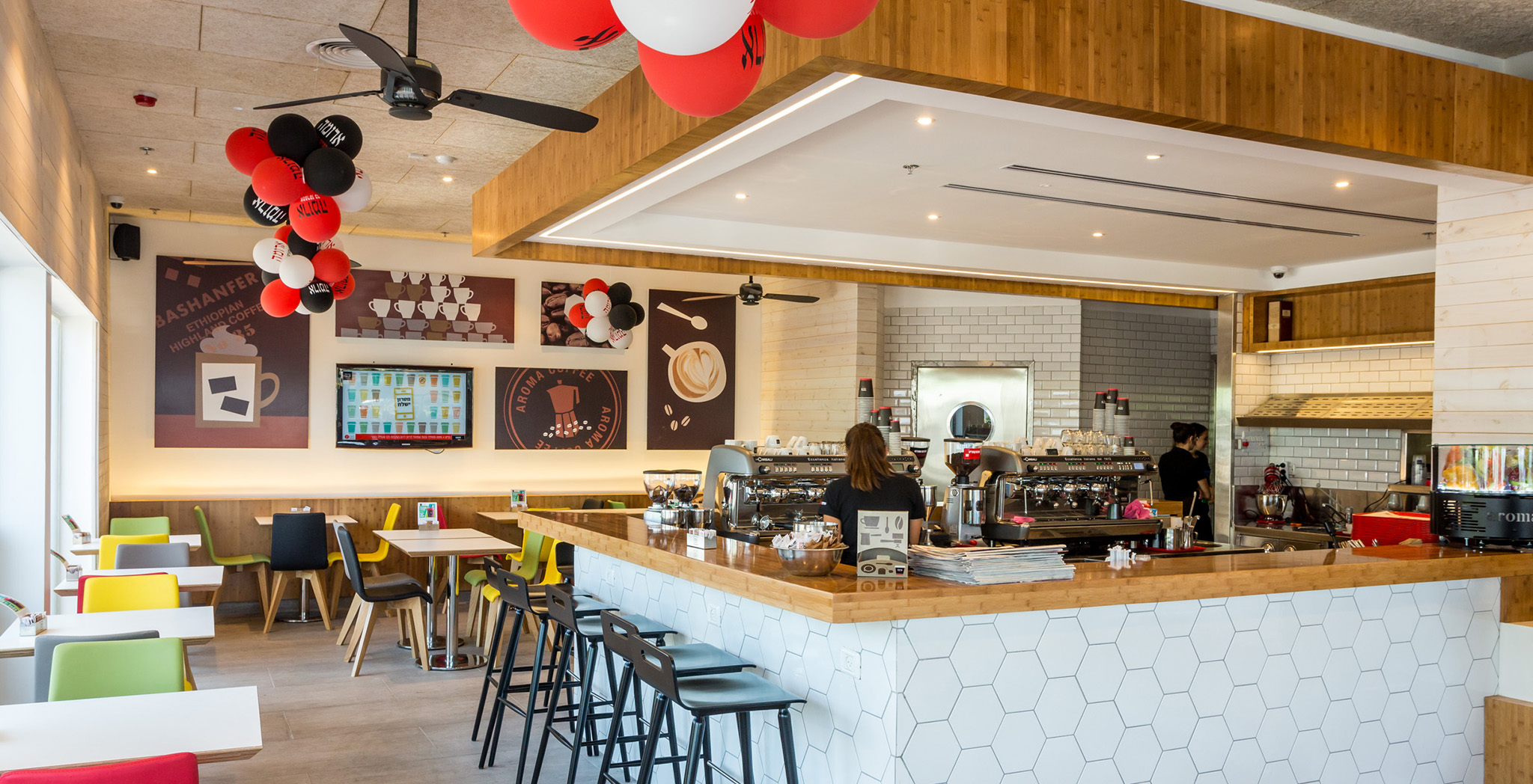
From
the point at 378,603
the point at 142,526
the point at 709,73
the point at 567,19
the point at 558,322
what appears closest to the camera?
the point at 567,19

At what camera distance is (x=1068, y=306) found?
34.4 ft

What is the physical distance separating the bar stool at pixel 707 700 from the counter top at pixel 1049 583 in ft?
0.95

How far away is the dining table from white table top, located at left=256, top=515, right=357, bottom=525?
4.36 ft

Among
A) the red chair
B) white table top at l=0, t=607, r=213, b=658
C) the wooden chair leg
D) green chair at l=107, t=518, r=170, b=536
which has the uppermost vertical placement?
the red chair

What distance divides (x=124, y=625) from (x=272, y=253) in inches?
102

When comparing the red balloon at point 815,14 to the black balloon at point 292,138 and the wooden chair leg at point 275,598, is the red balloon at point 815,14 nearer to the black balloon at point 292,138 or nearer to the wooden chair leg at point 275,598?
the black balloon at point 292,138

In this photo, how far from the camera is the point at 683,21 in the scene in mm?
1491

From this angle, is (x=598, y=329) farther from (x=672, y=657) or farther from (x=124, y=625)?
(x=672, y=657)

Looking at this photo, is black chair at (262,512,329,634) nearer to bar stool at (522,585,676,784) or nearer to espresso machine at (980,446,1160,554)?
bar stool at (522,585,676,784)

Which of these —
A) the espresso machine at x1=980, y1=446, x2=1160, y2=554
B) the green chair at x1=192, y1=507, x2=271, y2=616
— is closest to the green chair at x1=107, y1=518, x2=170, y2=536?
the green chair at x1=192, y1=507, x2=271, y2=616

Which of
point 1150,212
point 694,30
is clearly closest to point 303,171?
point 694,30

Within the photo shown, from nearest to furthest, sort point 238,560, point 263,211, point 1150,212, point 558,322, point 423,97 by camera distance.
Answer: point 423,97 < point 263,211 < point 1150,212 < point 238,560 < point 558,322

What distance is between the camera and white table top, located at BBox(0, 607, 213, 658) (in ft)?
12.9

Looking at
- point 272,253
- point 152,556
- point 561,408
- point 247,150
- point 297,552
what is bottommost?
point 297,552
